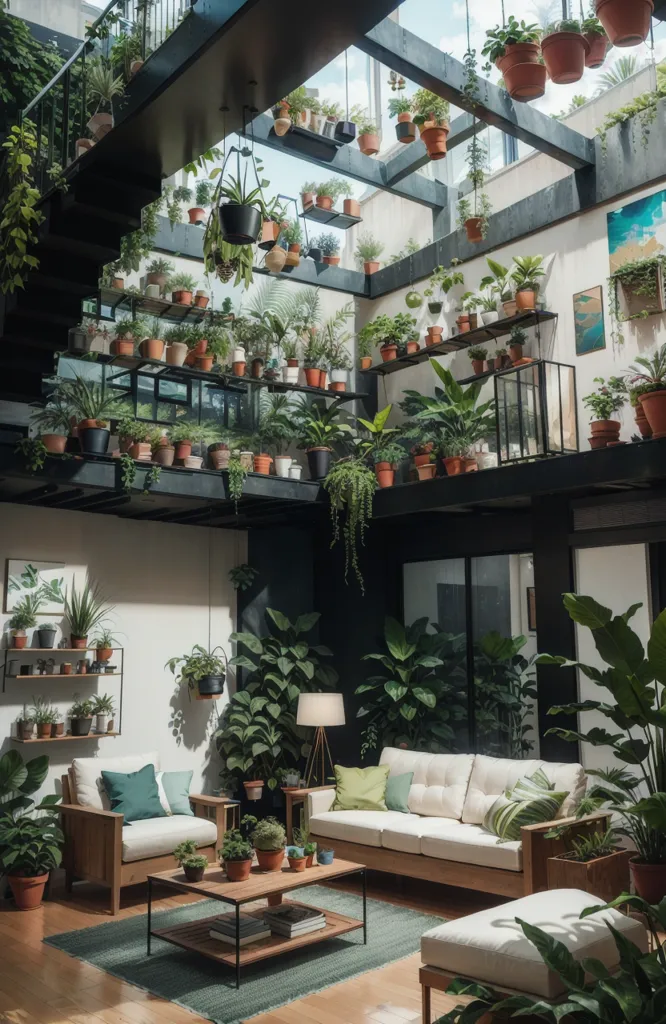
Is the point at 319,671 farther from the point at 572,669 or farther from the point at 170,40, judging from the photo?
the point at 170,40

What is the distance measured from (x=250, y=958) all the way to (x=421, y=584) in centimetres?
435

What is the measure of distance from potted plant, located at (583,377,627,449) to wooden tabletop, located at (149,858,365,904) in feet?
11.2

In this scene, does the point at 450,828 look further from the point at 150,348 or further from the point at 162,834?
the point at 150,348

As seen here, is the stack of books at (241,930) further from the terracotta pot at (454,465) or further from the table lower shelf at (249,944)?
the terracotta pot at (454,465)

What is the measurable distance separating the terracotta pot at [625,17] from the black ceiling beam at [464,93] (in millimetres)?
2778

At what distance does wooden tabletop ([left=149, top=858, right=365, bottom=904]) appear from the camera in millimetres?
5062

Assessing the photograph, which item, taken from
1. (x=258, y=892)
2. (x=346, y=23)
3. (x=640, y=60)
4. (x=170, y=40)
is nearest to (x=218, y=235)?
(x=170, y=40)

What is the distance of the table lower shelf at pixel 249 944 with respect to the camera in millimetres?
4961

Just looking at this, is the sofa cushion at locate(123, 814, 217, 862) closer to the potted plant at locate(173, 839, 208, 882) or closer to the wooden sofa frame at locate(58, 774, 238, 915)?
the wooden sofa frame at locate(58, 774, 238, 915)

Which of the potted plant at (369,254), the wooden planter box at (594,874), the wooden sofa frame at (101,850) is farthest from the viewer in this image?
the potted plant at (369,254)

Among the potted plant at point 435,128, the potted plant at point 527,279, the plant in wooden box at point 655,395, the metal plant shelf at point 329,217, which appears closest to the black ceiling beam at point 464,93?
the potted plant at point 435,128

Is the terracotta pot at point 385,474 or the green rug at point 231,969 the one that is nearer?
the green rug at point 231,969

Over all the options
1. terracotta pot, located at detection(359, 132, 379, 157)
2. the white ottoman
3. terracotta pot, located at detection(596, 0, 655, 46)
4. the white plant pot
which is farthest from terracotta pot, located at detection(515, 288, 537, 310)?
the white ottoman

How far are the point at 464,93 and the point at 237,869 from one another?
5.32 meters
